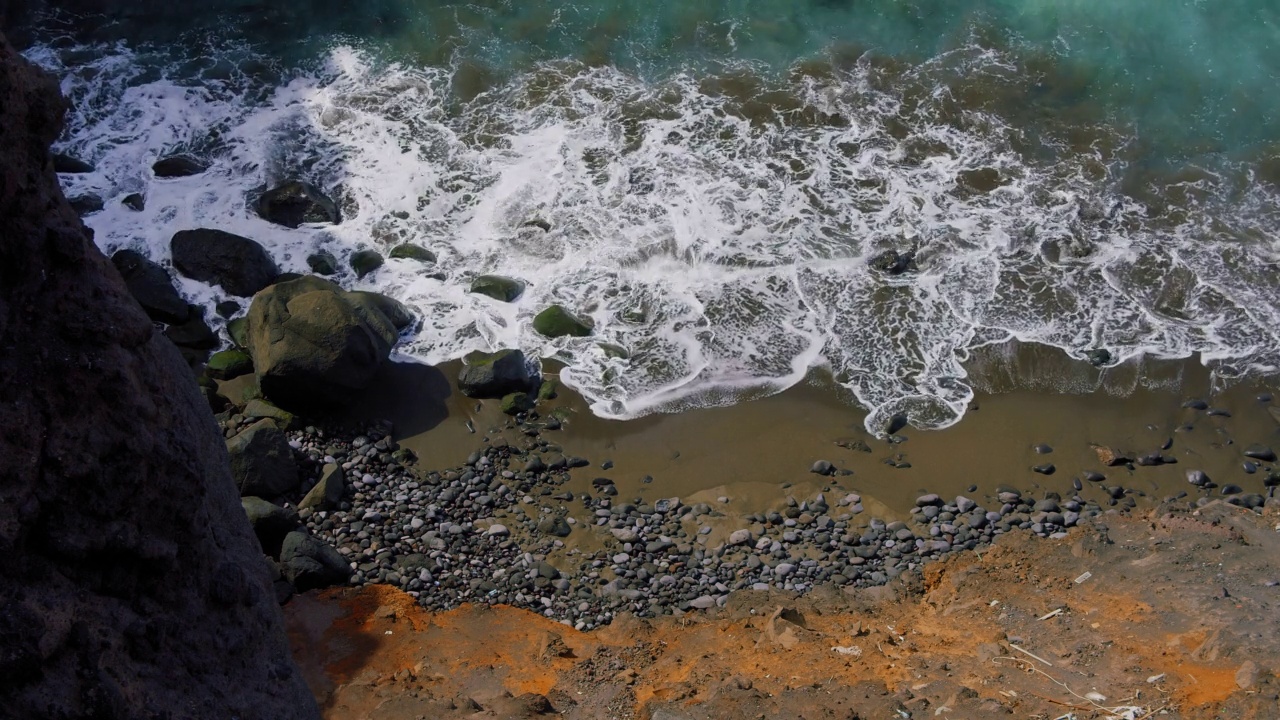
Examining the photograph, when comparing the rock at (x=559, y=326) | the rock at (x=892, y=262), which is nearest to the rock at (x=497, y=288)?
the rock at (x=559, y=326)

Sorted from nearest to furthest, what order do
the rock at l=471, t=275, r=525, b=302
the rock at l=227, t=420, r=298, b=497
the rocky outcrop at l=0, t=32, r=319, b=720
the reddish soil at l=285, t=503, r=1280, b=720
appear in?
the rocky outcrop at l=0, t=32, r=319, b=720 → the reddish soil at l=285, t=503, r=1280, b=720 → the rock at l=227, t=420, r=298, b=497 → the rock at l=471, t=275, r=525, b=302

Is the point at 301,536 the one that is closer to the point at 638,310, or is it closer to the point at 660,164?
the point at 638,310

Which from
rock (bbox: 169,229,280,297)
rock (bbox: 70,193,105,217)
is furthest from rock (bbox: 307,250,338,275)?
rock (bbox: 70,193,105,217)

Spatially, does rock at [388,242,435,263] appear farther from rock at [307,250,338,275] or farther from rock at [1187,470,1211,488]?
rock at [1187,470,1211,488]

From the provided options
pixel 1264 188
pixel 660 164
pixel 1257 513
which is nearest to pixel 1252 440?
pixel 1257 513

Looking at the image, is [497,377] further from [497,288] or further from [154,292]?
[154,292]
